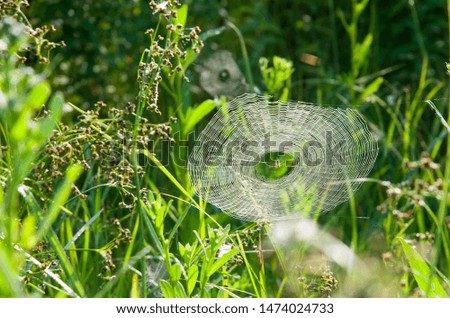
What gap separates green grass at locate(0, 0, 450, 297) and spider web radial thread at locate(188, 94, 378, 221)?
8 cm

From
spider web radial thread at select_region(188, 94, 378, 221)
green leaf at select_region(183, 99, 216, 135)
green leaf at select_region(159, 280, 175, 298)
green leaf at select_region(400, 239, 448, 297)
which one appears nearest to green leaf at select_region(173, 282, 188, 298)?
green leaf at select_region(159, 280, 175, 298)

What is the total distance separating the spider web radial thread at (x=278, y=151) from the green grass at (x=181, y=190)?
0.08 metres

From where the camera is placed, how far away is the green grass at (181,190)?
1389mm

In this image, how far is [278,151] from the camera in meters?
2.18

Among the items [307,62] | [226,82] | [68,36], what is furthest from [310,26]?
[68,36]

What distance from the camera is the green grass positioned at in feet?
4.56

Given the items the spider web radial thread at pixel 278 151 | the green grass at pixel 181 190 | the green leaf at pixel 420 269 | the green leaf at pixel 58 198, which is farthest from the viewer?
the spider web radial thread at pixel 278 151

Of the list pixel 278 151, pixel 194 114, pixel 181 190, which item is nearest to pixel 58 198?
pixel 181 190

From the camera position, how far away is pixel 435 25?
3.45 m

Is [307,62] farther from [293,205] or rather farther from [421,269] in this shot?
[421,269]

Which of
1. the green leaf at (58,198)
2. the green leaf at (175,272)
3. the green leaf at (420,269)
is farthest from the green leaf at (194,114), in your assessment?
the green leaf at (58,198)

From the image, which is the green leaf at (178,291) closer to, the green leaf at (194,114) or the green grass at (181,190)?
the green grass at (181,190)

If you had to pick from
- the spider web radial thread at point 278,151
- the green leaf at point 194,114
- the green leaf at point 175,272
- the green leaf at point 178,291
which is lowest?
the green leaf at point 178,291

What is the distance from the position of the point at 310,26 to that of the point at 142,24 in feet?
3.86
